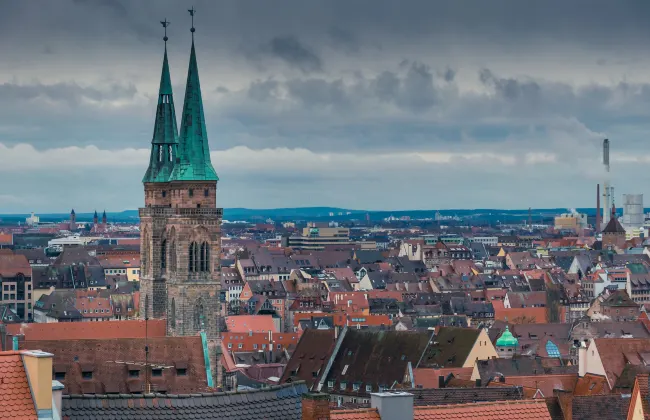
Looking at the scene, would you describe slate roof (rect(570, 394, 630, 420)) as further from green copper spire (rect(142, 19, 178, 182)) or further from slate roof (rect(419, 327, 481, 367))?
green copper spire (rect(142, 19, 178, 182))

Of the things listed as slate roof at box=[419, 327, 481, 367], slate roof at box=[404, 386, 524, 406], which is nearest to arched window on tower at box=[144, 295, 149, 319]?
slate roof at box=[419, 327, 481, 367]

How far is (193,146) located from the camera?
12875cm

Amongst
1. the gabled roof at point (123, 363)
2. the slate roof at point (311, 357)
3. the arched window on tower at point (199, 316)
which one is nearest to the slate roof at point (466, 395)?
the gabled roof at point (123, 363)

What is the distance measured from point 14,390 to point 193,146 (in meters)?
99.9

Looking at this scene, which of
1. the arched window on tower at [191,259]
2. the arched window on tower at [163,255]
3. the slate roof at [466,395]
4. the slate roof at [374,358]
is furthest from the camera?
the arched window on tower at [163,255]

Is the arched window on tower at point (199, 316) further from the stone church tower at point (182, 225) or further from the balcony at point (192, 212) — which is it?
the balcony at point (192, 212)

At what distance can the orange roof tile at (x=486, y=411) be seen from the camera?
35500 millimetres

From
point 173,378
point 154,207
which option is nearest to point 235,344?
point 154,207

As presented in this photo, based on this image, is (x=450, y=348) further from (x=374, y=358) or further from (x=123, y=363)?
(x=123, y=363)

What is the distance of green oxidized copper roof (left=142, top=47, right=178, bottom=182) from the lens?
436 feet

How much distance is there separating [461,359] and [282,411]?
80.6 meters

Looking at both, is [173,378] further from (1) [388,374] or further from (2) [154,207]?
(2) [154,207]

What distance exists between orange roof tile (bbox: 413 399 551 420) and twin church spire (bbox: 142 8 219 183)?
92028mm

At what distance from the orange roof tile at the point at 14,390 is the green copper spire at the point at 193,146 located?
98.7 metres
